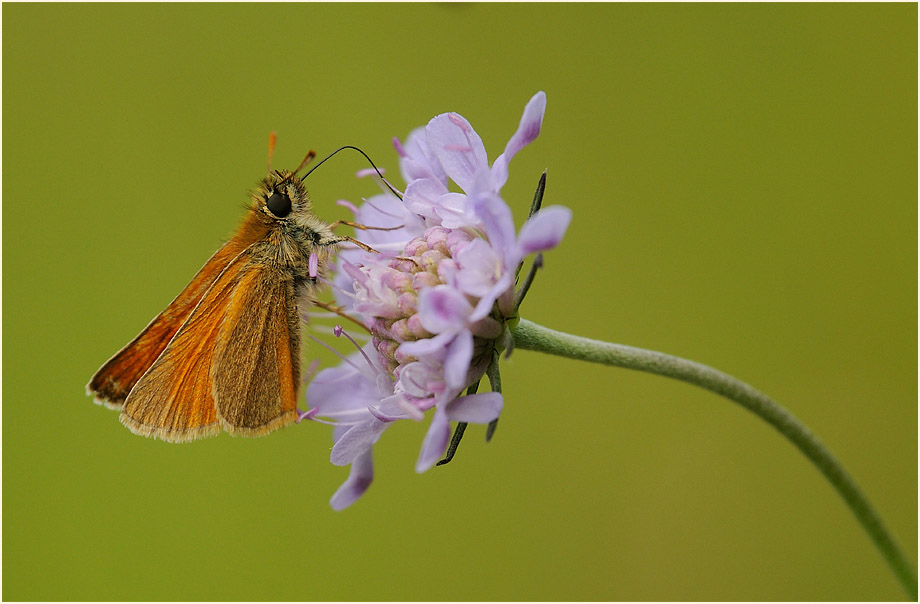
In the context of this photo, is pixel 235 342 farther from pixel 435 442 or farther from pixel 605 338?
pixel 605 338

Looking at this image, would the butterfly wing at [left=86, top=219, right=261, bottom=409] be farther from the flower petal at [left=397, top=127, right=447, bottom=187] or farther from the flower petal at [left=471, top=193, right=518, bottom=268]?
the flower petal at [left=471, top=193, right=518, bottom=268]

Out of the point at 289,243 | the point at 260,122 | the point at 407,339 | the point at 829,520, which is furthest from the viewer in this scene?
the point at 260,122

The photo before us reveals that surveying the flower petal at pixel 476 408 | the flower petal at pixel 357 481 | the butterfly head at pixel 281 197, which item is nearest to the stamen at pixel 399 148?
the butterfly head at pixel 281 197

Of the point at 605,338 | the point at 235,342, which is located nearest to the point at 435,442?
the point at 235,342

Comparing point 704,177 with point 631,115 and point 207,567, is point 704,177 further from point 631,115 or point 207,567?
point 207,567

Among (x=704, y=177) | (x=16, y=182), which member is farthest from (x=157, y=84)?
(x=704, y=177)

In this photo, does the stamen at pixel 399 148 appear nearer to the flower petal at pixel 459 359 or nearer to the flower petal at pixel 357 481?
the flower petal at pixel 459 359
